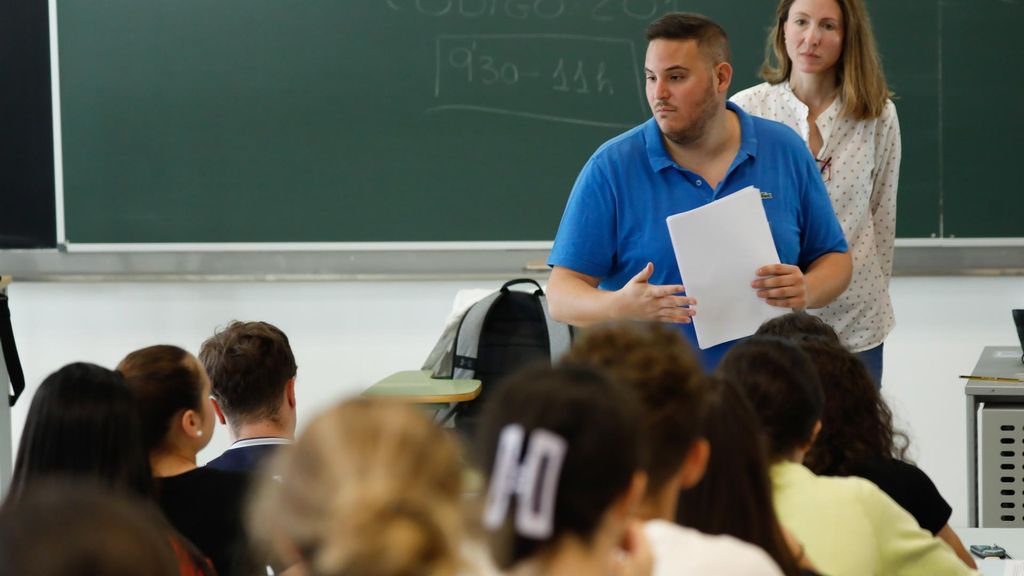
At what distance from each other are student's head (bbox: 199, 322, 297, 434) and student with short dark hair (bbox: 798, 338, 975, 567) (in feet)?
3.88

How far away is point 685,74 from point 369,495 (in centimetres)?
194

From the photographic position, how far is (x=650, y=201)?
2.75 metres

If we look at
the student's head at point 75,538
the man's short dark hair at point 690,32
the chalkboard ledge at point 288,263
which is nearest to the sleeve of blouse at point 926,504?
the man's short dark hair at point 690,32

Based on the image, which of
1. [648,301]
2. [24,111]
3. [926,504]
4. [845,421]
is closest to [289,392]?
[648,301]

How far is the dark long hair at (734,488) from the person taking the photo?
1.54 meters

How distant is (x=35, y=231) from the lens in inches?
178

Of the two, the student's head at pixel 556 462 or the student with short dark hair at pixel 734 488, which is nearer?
the student's head at pixel 556 462

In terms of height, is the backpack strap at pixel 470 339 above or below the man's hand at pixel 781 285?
below

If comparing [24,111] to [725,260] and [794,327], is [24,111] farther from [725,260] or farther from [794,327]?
[794,327]

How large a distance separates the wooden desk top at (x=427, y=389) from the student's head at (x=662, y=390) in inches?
70.8

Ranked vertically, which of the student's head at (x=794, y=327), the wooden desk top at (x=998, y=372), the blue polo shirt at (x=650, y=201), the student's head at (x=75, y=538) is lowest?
the wooden desk top at (x=998, y=372)

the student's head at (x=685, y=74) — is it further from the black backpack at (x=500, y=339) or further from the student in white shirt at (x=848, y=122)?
the black backpack at (x=500, y=339)

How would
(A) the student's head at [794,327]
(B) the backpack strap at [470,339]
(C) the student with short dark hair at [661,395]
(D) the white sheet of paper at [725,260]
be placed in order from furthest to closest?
(B) the backpack strap at [470,339] < (D) the white sheet of paper at [725,260] < (A) the student's head at [794,327] < (C) the student with short dark hair at [661,395]

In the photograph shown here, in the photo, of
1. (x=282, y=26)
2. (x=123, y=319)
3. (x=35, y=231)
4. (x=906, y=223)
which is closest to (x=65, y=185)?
(x=35, y=231)
